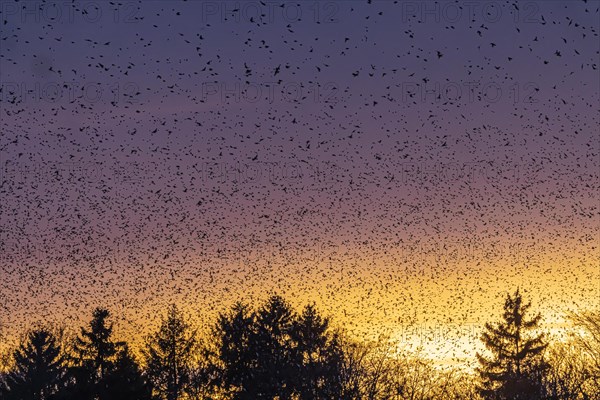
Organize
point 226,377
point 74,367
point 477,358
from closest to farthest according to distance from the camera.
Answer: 1. point 74,367
2. point 226,377
3. point 477,358

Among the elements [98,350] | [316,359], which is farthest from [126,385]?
[316,359]

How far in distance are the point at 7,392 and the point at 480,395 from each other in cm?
3818

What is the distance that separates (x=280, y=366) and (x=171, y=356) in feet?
44.7

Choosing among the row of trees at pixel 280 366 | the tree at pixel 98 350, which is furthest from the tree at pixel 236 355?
the tree at pixel 98 350

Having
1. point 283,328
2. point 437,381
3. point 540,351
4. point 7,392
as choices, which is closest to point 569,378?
point 437,381

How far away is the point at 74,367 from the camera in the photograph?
52.6 meters

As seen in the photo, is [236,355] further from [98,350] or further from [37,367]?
[37,367]

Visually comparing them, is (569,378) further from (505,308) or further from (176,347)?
(176,347)

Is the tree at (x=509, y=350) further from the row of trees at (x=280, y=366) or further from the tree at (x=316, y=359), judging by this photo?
the tree at (x=316, y=359)

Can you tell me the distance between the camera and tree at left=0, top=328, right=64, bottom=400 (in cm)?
7581

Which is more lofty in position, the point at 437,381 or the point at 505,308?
the point at 505,308

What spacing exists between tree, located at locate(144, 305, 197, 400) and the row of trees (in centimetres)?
8

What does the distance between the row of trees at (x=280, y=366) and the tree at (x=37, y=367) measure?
9cm

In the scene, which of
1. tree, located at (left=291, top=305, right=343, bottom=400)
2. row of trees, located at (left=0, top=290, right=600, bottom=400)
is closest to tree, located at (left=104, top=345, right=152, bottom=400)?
row of trees, located at (left=0, top=290, right=600, bottom=400)
